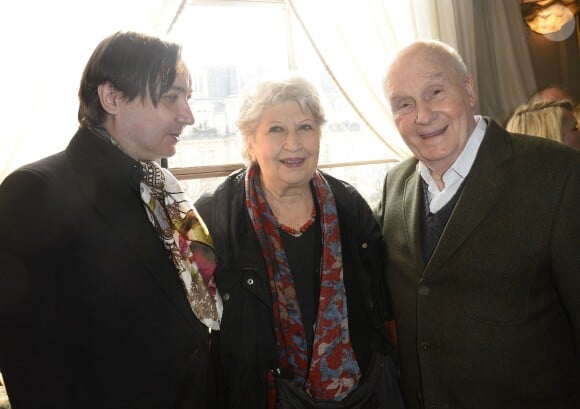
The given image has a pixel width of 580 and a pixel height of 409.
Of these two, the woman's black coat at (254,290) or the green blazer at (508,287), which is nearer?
the green blazer at (508,287)

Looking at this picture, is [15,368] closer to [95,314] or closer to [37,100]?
[95,314]

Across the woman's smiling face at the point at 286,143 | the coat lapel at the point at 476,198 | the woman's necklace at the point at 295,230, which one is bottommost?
the woman's necklace at the point at 295,230

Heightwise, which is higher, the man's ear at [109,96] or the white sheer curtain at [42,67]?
the white sheer curtain at [42,67]

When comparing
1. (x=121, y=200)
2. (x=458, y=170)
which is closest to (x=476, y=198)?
(x=458, y=170)

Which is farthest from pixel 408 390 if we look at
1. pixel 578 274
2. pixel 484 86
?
pixel 484 86

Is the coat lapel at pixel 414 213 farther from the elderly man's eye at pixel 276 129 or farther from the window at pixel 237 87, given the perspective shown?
the window at pixel 237 87

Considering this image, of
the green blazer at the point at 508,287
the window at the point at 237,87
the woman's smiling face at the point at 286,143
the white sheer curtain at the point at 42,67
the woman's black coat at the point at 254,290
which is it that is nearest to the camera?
the green blazer at the point at 508,287

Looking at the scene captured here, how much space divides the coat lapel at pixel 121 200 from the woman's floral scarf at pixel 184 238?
34mm

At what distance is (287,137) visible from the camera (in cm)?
180

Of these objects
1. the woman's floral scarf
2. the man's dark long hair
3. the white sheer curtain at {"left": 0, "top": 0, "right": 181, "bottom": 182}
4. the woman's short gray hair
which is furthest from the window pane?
the man's dark long hair

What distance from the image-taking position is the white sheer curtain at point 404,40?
301 centimetres

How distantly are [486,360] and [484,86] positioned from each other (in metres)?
2.59

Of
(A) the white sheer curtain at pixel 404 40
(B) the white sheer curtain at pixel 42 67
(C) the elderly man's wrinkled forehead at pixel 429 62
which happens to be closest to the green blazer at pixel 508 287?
(C) the elderly man's wrinkled forehead at pixel 429 62

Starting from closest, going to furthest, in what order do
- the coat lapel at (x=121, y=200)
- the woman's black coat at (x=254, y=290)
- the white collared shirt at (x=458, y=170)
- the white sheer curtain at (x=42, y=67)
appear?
the coat lapel at (x=121, y=200) → the white collared shirt at (x=458, y=170) → the woman's black coat at (x=254, y=290) → the white sheer curtain at (x=42, y=67)
